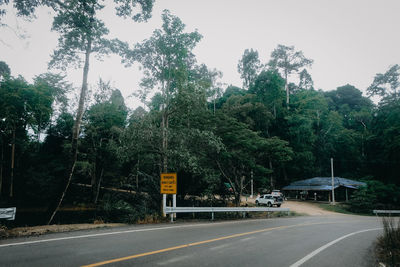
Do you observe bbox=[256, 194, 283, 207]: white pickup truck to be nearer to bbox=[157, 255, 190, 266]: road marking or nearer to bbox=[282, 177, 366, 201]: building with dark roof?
bbox=[282, 177, 366, 201]: building with dark roof

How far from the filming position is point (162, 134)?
16.2 meters

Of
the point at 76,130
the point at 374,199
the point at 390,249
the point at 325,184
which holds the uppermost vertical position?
the point at 76,130

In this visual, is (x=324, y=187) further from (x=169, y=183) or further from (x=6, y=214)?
(x=6, y=214)

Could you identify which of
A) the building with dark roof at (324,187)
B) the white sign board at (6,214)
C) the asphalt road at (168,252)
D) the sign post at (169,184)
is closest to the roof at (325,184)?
the building with dark roof at (324,187)

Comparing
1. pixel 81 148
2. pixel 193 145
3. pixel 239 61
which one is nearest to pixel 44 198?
pixel 81 148

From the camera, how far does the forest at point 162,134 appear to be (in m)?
15.8

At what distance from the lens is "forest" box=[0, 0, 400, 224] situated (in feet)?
51.7

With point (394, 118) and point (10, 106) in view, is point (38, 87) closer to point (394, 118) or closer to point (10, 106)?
point (10, 106)

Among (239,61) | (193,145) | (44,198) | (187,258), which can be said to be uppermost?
(239,61)

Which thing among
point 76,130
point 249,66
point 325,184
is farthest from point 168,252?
point 249,66

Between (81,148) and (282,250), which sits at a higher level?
(81,148)

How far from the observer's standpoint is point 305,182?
4078 centimetres

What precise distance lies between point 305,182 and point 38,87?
39.9 m

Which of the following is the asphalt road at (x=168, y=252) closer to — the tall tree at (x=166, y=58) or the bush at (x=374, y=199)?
the tall tree at (x=166, y=58)
